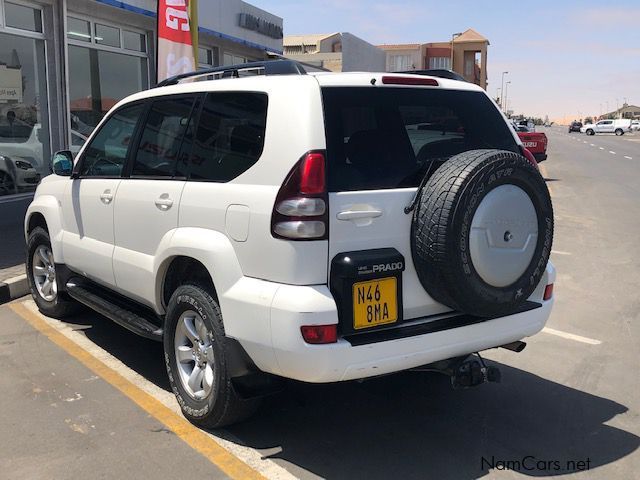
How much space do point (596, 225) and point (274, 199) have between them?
30.6 ft

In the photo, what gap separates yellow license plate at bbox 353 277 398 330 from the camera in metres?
2.99

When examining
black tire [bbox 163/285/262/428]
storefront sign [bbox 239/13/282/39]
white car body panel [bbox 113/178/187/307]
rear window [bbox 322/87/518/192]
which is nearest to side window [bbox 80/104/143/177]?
white car body panel [bbox 113/178/187/307]

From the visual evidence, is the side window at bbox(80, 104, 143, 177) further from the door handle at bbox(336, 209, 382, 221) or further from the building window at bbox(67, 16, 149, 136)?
the building window at bbox(67, 16, 149, 136)

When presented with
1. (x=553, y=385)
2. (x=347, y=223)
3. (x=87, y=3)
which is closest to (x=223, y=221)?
(x=347, y=223)

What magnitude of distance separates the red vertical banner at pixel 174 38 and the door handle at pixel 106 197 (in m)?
5.29

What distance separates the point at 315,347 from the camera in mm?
2885

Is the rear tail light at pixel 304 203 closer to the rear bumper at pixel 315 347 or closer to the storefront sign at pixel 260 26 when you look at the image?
the rear bumper at pixel 315 347

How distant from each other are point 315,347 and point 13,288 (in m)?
4.51

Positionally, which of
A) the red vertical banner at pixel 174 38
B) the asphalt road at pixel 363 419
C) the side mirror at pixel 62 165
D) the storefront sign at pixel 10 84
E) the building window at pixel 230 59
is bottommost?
the asphalt road at pixel 363 419

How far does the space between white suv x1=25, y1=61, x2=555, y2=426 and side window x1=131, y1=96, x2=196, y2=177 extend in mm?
20

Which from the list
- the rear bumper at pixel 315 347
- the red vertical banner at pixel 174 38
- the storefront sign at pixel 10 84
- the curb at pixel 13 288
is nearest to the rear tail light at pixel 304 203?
the rear bumper at pixel 315 347

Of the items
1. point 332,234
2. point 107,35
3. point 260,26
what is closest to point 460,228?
point 332,234

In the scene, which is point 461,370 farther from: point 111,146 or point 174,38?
point 174,38

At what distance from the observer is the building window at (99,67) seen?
12188 mm
